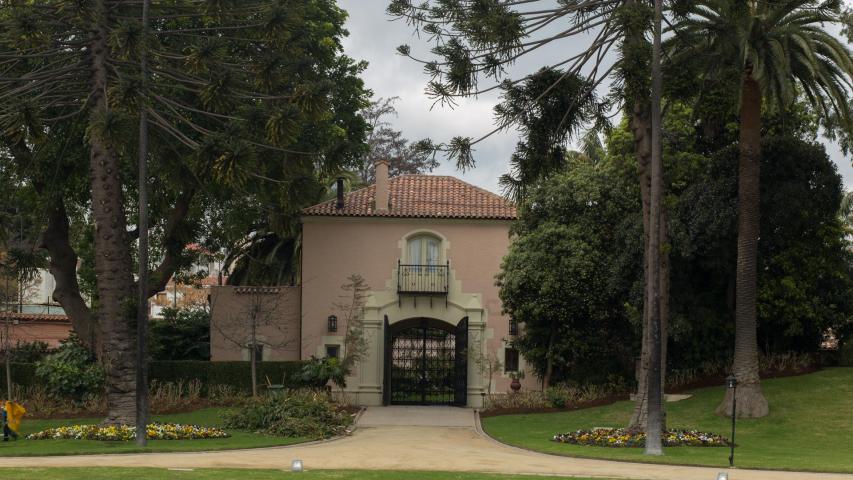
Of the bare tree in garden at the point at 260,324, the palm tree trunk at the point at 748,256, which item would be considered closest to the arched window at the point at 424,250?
the bare tree in garden at the point at 260,324

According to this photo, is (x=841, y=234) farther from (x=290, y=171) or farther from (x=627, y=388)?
(x=290, y=171)

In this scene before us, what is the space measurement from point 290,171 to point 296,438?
626cm

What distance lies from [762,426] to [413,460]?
10457mm

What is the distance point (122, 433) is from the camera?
74.7 feet

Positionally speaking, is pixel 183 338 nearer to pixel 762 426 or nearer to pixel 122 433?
pixel 122 433

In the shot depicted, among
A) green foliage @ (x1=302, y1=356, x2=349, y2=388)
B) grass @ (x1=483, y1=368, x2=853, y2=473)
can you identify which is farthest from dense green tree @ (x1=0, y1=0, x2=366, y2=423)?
grass @ (x1=483, y1=368, x2=853, y2=473)

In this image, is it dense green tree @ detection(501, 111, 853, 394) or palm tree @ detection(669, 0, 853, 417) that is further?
dense green tree @ detection(501, 111, 853, 394)

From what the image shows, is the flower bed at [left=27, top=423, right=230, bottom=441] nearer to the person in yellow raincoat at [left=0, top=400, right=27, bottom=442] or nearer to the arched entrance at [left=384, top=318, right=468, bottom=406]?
the person in yellow raincoat at [left=0, top=400, right=27, bottom=442]

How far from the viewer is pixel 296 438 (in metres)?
24.4

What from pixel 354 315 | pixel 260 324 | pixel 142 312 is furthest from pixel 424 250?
pixel 142 312

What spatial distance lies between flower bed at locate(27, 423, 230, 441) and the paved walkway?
7.51ft

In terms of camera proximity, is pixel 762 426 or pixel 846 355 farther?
pixel 846 355

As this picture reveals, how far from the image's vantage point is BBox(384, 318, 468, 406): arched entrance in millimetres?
35281

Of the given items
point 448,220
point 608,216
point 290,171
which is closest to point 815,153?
point 608,216
